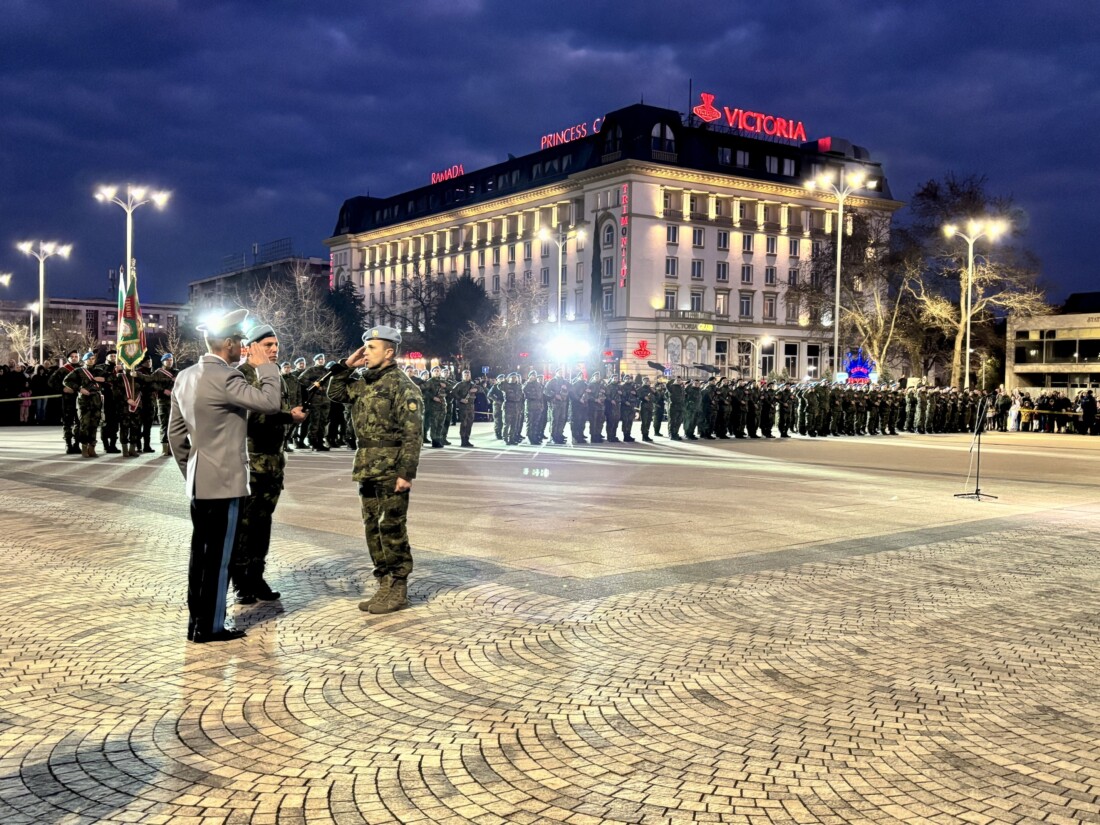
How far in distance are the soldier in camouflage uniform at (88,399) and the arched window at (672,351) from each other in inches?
2450

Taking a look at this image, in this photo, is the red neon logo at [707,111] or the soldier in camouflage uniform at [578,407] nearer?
the soldier in camouflage uniform at [578,407]

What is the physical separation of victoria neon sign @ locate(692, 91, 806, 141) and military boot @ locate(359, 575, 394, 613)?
Answer: 8051 cm

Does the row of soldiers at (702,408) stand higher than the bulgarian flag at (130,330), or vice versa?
the bulgarian flag at (130,330)

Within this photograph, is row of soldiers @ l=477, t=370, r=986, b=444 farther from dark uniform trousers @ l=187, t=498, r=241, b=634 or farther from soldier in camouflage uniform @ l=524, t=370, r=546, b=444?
dark uniform trousers @ l=187, t=498, r=241, b=634

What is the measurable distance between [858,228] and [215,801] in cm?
5857

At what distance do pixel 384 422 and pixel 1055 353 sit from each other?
77.5 meters

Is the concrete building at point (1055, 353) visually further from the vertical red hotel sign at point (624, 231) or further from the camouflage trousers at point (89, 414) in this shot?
the camouflage trousers at point (89, 414)

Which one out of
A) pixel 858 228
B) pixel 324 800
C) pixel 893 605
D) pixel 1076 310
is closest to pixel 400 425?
pixel 324 800

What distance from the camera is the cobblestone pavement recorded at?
3939 mm

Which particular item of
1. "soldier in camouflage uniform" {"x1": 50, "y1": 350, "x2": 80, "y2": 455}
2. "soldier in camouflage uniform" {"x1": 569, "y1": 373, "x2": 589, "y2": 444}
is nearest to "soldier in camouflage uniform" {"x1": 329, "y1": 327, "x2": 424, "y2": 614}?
"soldier in camouflage uniform" {"x1": 50, "y1": 350, "x2": 80, "y2": 455}

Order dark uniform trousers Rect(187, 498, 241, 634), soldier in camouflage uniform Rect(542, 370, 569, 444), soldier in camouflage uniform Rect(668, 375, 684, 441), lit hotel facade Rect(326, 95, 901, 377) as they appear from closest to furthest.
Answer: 1. dark uniform trousers Rect(187, 498, 241, 634)
2. soldier in camouflage uniform Rect(542, 370, 569, 444)
3. soldier in camouflage uniform Rect(668, 375, 684, 441)
4. lit hotel facade Rect(326, 95, 901, 377)

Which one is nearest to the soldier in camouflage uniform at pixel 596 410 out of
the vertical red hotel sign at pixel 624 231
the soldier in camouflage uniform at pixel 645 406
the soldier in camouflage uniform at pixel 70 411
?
the soldier in camouflage uniform at pixel 645 406

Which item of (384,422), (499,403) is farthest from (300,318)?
(384,422)

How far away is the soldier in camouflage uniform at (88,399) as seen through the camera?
749 inches
